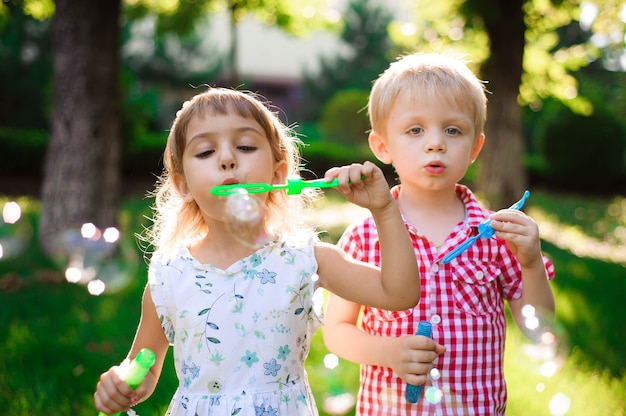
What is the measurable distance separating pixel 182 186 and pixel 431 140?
0.67 m

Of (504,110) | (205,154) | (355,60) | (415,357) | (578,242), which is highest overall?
(355,60)

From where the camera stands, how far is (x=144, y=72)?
21578 millimetres

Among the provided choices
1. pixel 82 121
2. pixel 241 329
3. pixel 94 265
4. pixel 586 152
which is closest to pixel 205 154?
pixel 241 329

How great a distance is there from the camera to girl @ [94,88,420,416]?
5.84 feet

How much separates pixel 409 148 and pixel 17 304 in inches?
141

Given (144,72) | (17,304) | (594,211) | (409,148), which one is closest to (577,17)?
(594,211)

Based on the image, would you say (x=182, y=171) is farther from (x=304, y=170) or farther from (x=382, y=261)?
(x=304, y=170)

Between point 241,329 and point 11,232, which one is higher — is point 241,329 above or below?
below

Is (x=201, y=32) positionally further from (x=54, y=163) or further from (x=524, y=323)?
(x=524, y=323)

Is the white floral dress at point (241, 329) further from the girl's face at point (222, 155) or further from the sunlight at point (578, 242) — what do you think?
the sunlight at point (578, 242)

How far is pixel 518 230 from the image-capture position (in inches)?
72.3

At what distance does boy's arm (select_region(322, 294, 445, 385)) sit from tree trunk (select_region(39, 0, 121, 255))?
4445 millimetres

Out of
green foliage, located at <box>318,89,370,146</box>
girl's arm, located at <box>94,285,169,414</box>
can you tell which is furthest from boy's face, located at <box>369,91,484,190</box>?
green foliage, located at <box>318,89,370,146</box>

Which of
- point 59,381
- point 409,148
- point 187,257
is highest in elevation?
point 409,148
